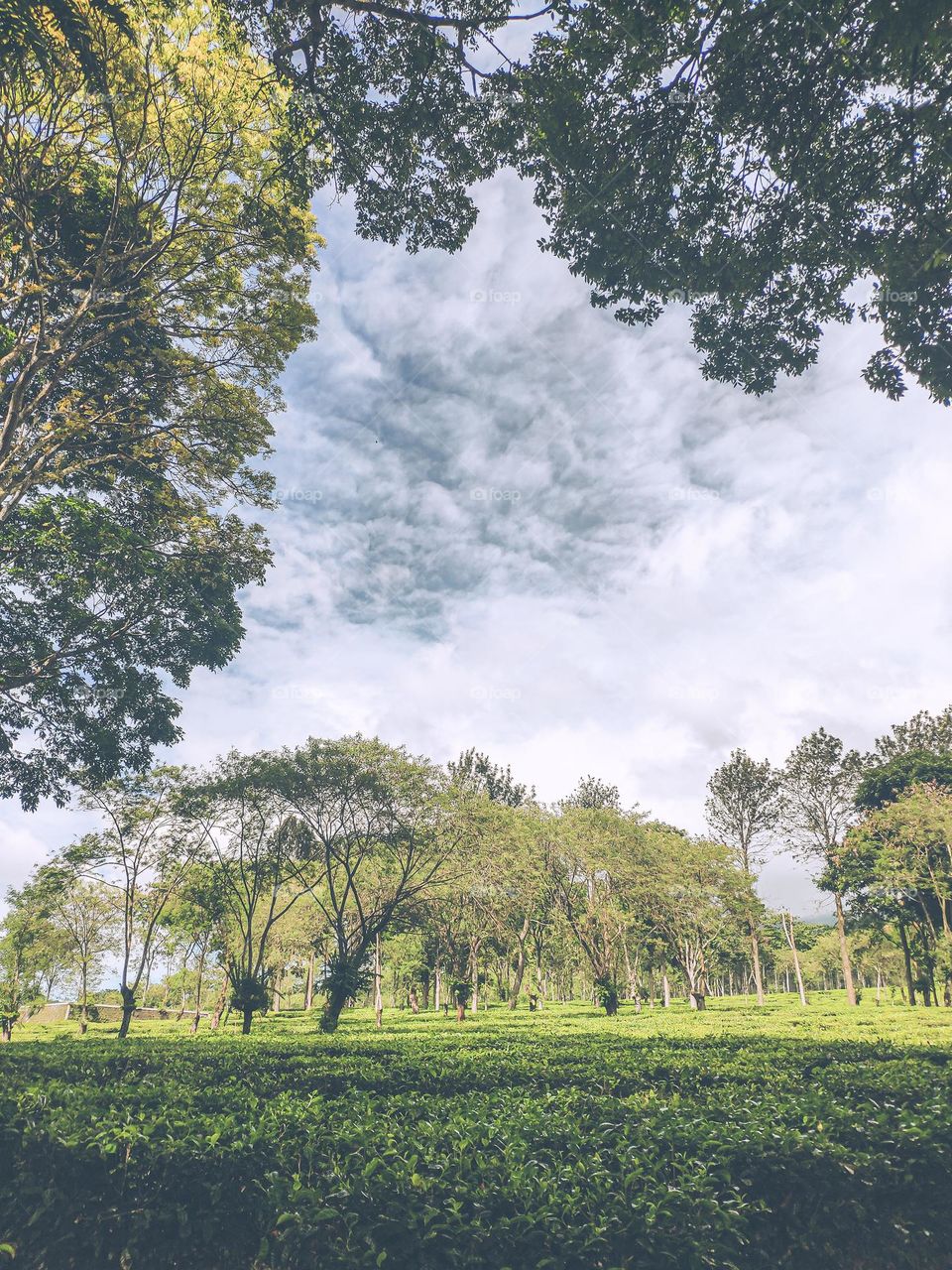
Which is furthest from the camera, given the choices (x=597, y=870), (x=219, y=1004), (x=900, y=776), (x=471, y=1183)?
(x=219, y=1004)

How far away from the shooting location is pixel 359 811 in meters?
27.3

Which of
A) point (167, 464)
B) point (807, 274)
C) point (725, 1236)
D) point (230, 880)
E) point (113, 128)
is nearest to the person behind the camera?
point (725, 1236)

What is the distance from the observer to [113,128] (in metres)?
9.02

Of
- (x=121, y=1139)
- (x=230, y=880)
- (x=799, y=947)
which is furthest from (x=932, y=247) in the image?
(x=799, y=947)

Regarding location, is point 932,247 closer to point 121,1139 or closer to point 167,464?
point 121,1139

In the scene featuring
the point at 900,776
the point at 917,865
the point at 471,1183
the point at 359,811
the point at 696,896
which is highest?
the point at 900,776

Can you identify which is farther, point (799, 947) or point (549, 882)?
point (799, 947)

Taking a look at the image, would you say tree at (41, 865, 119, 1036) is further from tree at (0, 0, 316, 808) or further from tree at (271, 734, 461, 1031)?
tree at (0, 0, 316, 808)

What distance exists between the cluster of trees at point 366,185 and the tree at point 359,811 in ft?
44.7

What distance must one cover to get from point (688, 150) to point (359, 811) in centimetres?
2537

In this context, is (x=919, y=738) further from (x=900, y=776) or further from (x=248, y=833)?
(x=248, y=833)

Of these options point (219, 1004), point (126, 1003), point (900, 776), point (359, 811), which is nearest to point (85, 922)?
point (219, 1004)

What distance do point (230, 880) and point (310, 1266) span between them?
29767 millimetres

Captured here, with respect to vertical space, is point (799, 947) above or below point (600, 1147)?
below
